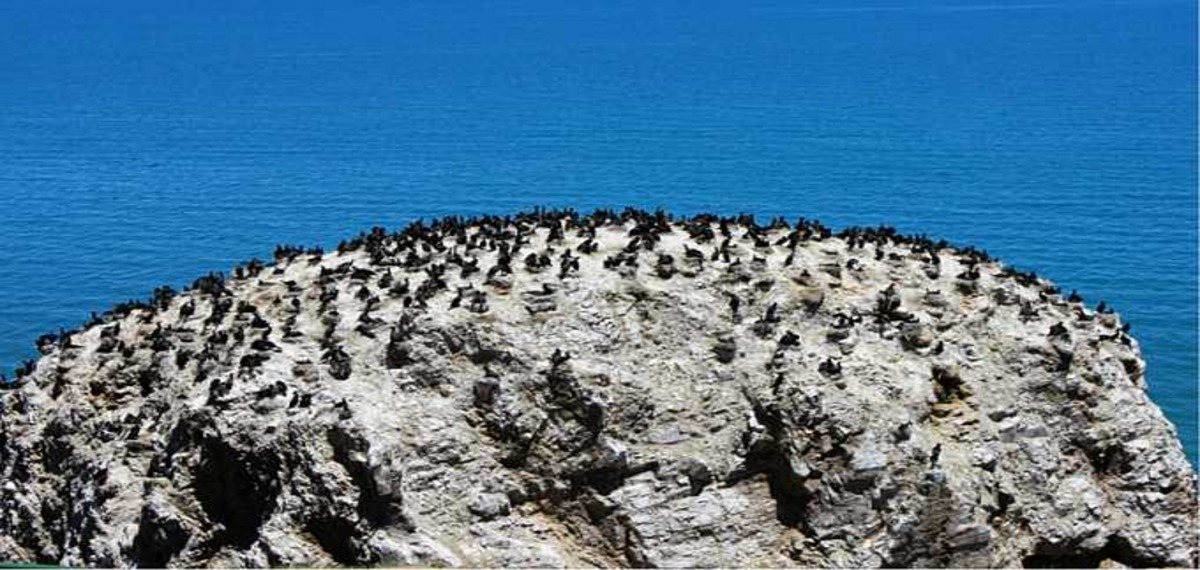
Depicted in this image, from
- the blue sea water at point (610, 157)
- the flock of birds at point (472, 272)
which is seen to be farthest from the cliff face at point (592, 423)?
the blue sea water at point (610, 157)

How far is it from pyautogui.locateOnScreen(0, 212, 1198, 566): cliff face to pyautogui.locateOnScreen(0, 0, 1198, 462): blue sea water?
19.1 metres

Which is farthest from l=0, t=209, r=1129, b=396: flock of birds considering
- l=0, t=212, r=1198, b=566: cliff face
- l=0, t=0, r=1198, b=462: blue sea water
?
l=0, t=0, r=1198, b=462: blue sea water

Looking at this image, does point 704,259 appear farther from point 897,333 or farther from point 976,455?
point 976,455

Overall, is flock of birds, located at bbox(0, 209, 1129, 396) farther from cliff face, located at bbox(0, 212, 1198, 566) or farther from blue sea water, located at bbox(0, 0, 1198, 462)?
blue sea water, located at bbox(0, 0, 1198, 462)

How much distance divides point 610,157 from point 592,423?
73021 mm

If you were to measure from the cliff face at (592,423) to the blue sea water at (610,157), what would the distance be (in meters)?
19.1

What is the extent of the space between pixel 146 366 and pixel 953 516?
51.0 feet

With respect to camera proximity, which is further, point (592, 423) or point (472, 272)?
point (472, 272)

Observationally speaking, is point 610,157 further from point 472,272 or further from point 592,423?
point 592,423

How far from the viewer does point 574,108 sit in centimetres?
12600

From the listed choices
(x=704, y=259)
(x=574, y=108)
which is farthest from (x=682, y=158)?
(x=704, y=259)

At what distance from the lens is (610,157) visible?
10106cm

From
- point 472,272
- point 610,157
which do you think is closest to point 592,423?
point 472,272

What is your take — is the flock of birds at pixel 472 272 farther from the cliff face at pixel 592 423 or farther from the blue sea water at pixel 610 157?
the blue sea water at pixel 610 157
